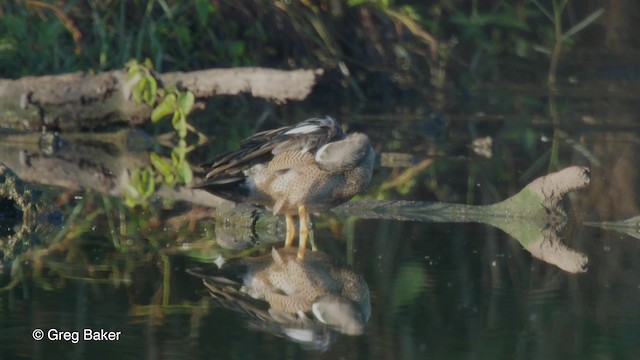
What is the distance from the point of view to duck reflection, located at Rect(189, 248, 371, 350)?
174 inches

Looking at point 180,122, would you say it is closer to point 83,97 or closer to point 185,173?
point 83,97

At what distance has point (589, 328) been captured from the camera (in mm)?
4516

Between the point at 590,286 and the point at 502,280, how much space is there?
1.18 ft

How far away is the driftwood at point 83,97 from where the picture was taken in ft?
32.6

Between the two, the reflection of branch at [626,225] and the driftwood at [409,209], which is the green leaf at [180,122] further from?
the reflection of branch at [626,225]

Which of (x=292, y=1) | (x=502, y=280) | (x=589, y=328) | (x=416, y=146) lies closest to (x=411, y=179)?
(x=416, y=146)

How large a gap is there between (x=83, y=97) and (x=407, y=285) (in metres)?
5.49

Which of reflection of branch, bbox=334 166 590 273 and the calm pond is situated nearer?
the calm pond

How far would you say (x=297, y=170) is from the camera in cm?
602

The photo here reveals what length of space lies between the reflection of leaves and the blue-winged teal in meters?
0.63

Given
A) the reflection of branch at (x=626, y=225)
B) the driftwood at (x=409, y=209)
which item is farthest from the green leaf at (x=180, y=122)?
the reflection of branch at (x=626, y=225)

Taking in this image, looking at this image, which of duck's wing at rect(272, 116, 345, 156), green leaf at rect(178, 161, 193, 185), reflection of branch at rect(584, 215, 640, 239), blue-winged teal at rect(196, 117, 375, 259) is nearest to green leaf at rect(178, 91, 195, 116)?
green leaf at rect(178, 161, 193, 185)

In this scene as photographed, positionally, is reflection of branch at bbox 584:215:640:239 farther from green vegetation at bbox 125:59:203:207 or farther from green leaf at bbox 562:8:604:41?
green leaf at bbox 562:8:604:41

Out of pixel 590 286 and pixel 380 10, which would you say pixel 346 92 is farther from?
pixel 590 286
